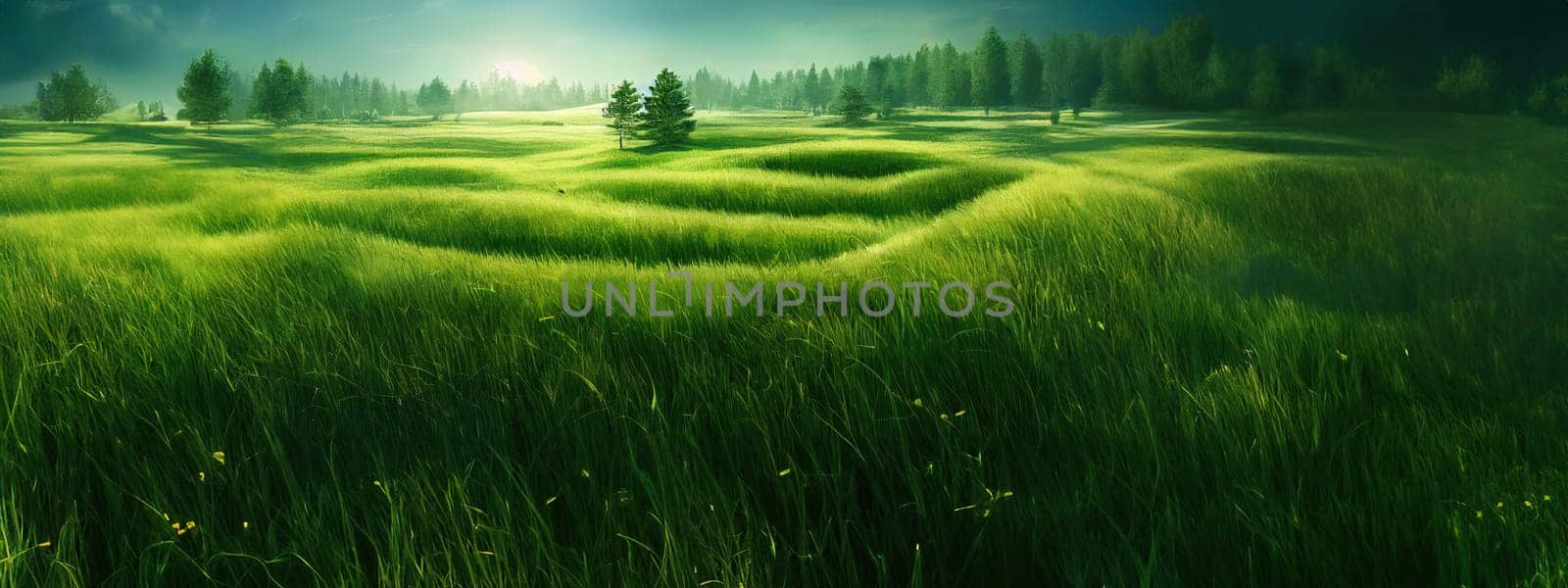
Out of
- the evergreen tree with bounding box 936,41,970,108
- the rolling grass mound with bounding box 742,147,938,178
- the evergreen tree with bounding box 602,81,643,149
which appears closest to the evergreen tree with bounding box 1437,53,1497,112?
the evergreen tree with bounding box 936,41,970,108

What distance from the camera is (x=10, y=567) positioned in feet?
4.66

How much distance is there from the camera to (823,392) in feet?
6.54

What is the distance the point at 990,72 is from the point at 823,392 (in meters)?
3.74

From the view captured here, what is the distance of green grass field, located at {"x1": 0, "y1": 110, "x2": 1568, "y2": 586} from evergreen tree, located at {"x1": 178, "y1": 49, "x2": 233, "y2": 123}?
1.53m

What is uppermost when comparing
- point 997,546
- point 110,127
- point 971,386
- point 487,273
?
point 110,127

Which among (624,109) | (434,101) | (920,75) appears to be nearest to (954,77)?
(920,75)

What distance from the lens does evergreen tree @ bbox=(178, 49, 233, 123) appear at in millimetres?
5320

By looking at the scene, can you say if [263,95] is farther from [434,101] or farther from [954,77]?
[954,77]

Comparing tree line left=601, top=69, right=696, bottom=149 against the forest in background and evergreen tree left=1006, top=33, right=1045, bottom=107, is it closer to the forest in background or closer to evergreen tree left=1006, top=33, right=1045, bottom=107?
the forest in background

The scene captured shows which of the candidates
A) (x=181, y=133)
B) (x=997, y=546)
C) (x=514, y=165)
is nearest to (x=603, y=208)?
(x=514, y=165)

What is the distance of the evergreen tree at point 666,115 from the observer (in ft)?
17.6

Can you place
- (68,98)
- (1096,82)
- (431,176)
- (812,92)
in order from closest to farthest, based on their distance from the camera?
(1096,82)
(431,176)
(68,98)
(812,92)

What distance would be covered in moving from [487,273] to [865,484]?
6.29ft

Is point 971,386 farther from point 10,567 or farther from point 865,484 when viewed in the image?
point 10,567
